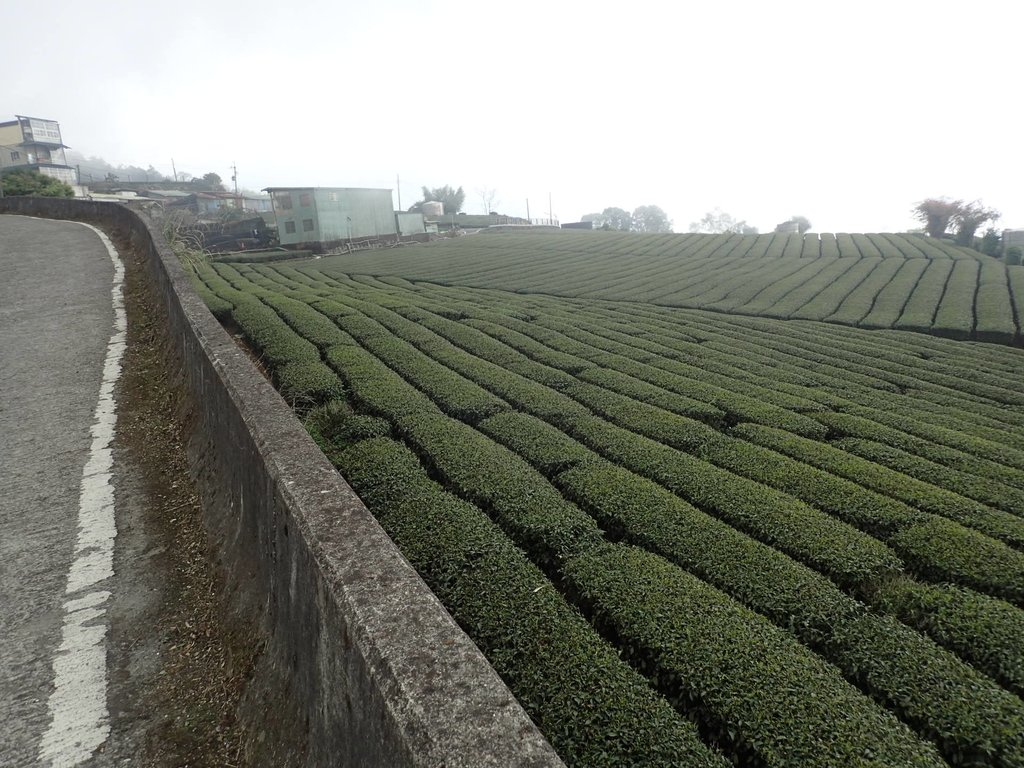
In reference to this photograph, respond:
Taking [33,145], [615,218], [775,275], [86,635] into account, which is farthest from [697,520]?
[615,218]

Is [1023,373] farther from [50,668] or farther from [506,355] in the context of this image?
[50,668]

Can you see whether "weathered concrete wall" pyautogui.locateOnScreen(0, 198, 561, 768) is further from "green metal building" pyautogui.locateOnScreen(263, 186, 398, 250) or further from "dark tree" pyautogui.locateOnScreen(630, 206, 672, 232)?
"dark tree" pyautogui.locateOnScreen(630, 206, 672, 232)

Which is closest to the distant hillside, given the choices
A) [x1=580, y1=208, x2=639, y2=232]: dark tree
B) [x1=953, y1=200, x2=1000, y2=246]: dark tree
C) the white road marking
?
[x1=953, y1=200, x2=1000, y2=246]: dark tree

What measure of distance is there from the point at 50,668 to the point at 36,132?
99.9m

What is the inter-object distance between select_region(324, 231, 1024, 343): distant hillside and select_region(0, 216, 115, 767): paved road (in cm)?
1746

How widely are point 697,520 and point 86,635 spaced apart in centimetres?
488

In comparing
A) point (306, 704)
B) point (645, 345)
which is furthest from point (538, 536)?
point (645, 345)

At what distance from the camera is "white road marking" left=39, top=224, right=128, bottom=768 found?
3.38 metres

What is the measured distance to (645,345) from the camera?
13.8 m

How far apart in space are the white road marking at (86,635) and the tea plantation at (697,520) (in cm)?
217

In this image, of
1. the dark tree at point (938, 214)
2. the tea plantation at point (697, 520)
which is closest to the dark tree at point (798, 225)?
the dark tree at point (938, 214)

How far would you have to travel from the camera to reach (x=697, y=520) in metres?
5.63

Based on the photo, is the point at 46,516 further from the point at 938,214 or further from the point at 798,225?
the point at 798,225

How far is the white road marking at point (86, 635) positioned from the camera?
3.38 m
